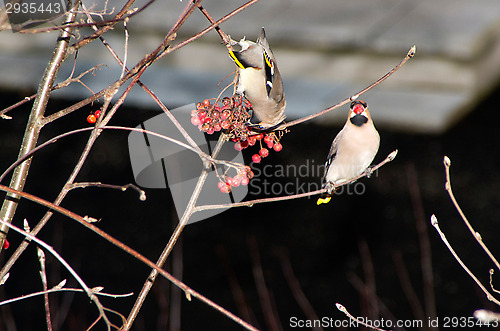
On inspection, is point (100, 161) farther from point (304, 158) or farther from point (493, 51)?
point (493, 51)

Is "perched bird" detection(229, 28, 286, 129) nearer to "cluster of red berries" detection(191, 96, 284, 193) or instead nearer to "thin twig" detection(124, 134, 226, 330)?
"cluster of red berries" detection(191, 96, 284, 193)

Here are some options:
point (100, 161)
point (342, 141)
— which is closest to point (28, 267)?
point (100, 161)

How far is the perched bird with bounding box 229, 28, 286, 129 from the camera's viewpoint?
3.72 ft

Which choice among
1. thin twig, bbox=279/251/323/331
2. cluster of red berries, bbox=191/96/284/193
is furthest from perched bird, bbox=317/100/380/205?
thin twig, bbox=279/251/323/331

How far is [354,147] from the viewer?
70.0 inches

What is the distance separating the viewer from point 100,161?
3.33m

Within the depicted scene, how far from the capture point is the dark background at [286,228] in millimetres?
3113

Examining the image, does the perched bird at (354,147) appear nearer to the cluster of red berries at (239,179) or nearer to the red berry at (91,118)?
the cluster of red berries at (239,179)

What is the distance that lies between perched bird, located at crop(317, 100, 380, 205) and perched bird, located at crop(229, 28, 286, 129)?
0.42 meters

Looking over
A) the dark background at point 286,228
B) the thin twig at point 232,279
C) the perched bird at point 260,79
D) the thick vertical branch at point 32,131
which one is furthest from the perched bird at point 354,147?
the thin twig at point 232,279

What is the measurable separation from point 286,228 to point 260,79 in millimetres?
2255

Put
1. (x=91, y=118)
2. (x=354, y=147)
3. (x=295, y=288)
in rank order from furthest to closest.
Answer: (x=295, y=288), (x=354, y=147), (x=91, y=118)

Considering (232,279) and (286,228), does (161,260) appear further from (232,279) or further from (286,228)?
(286,228)

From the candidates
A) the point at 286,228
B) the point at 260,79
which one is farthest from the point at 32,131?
the point at 286,228
